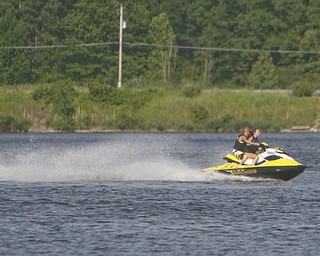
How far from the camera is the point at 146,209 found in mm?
31688

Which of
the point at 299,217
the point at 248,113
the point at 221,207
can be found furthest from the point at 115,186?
the point at 248,113

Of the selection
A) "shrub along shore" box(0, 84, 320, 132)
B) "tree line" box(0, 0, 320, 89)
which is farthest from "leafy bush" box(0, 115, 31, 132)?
"tree line" box(0, 0, 320, 89)

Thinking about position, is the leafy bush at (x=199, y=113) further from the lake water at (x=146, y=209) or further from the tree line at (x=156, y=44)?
the lake water at (x=146, y=209)

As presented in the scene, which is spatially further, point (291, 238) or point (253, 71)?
point (253, 71)

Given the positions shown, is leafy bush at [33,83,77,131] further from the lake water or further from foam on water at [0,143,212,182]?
the lake water

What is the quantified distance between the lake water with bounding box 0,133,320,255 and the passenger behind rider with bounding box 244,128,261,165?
39.2 inches

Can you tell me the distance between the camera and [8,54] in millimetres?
103812

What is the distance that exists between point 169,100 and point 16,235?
60.5 m

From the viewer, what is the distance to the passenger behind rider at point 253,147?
3862 centimetres

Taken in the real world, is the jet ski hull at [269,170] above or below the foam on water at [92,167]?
above

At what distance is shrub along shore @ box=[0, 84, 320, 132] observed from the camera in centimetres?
8394

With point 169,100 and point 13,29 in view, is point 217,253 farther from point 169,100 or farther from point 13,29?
point 13,29

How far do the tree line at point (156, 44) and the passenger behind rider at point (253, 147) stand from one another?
6123cm

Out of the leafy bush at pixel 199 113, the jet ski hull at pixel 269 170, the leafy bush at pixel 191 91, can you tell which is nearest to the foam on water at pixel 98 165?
the jet ski hull at pixel 269 170
